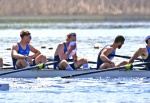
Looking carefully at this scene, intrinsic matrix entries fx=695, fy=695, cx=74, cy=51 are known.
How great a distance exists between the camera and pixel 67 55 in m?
19.5

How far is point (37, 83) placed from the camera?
18594 mm

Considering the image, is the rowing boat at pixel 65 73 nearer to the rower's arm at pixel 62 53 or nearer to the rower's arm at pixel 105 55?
the rower's arm at pixel 105 55

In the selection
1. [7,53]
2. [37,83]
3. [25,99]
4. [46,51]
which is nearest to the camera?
[25,99]

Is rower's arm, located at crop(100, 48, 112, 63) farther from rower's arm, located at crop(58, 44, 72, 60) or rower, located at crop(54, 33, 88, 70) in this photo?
rower's arm, located at crop(58, 44, 72, 60)

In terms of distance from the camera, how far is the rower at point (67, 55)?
63.0ft

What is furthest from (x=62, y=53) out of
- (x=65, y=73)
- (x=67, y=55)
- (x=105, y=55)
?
(x=105, y=55)

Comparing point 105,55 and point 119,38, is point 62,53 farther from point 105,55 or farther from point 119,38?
point 119,38

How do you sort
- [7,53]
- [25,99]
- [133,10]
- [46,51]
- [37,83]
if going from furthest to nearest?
[133,10]
[46,51]
[7,53]
[37,83]
[25,99]

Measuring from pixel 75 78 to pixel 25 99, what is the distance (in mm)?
3529

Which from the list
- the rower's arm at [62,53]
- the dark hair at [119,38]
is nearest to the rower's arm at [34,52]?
the rower's arm at [62,53]

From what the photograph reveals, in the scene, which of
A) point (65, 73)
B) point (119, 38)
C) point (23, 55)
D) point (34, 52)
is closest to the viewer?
point (119, 38)

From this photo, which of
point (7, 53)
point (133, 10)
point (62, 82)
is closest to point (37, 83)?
point (62, 82)

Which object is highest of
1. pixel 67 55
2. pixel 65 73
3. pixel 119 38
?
pixel 119 38

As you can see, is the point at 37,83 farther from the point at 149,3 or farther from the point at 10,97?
the point at 149,3
